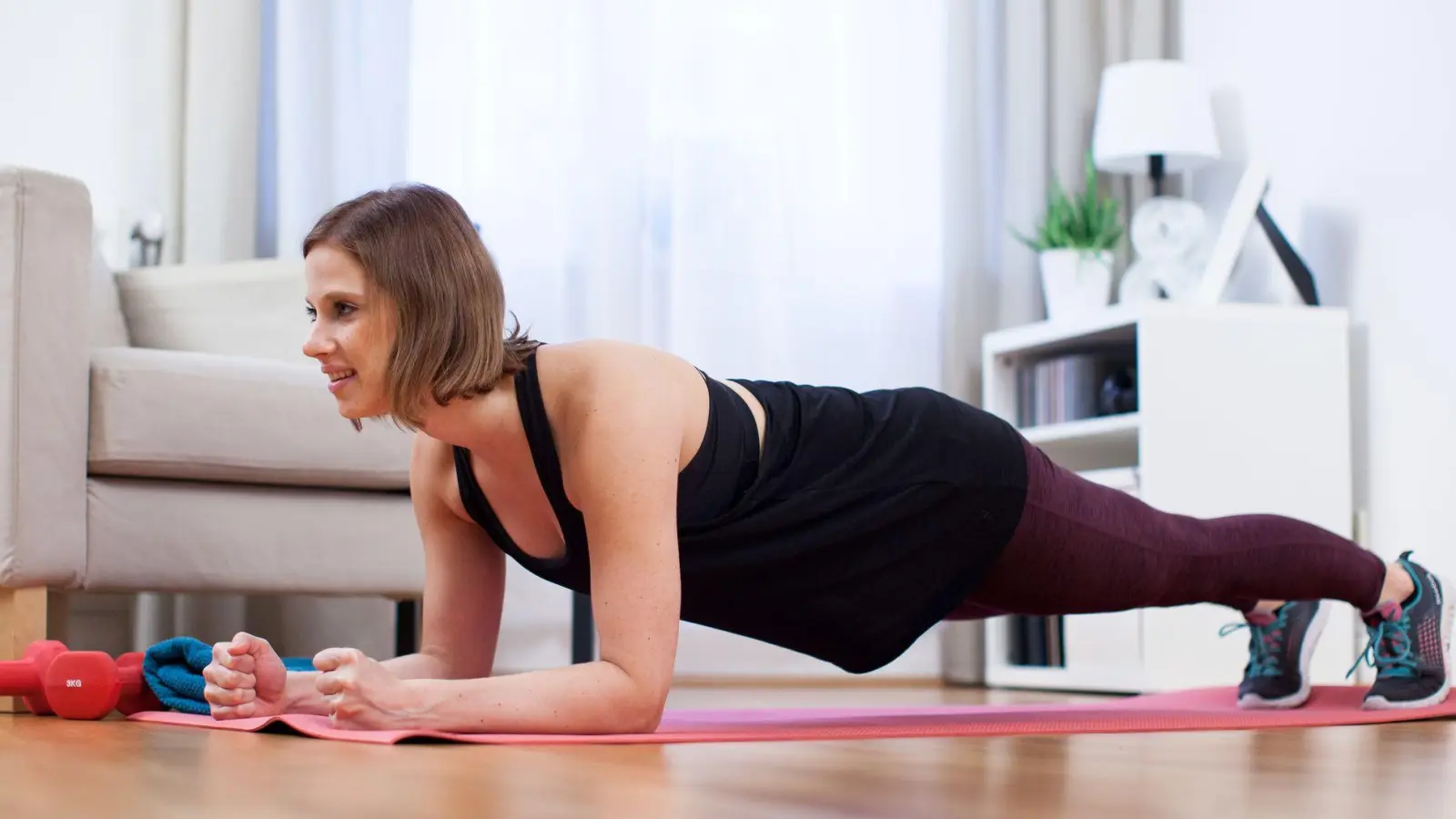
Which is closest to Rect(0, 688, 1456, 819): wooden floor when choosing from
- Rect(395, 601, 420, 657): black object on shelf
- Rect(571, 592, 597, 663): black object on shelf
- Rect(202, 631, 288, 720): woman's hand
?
Rect(202, 631, 288, 720): woman's hand

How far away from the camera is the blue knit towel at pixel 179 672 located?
5.18ft

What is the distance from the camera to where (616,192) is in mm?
3381

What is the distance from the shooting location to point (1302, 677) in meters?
1.96

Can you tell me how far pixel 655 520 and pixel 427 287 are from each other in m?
0.28

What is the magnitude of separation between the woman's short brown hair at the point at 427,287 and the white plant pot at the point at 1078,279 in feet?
7.34

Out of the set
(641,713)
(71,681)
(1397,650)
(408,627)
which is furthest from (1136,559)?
(408,627)

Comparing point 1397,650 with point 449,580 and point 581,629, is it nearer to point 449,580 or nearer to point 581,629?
point 449,580

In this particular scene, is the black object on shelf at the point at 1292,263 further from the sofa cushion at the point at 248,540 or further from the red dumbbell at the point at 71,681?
the red dumbbell at the point at 71,681

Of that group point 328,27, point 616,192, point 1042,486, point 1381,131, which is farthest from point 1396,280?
point 328,27

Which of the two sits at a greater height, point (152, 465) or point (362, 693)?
point (152, 465)

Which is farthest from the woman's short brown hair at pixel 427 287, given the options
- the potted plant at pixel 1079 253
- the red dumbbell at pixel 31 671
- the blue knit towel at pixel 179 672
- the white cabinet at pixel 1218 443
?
the potted plant at pixel 1079 253

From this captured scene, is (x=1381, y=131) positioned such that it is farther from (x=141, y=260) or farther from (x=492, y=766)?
(x=492, y=766)

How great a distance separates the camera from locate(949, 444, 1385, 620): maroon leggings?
5.22 feet

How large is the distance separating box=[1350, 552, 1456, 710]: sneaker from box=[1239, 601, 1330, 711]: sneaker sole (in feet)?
0.26
